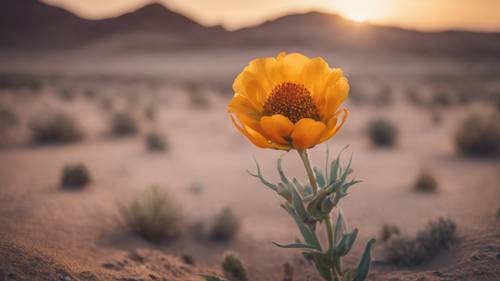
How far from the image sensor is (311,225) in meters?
1.98

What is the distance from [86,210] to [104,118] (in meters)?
9.33

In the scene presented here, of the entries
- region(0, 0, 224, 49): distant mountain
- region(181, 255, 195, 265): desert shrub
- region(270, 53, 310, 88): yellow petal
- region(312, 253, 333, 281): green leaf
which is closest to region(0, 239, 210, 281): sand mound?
region(181, 255, 195, 265): desert shrub

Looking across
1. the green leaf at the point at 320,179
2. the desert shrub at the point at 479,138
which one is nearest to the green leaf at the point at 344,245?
the green leaf at the point at 320,179

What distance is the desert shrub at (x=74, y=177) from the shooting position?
5.47m

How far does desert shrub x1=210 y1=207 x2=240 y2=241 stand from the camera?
453cm

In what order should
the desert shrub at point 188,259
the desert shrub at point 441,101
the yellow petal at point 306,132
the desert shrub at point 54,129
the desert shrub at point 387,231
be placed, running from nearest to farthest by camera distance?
the yellow petal at point 306,132 < the desert shrub at point 188,259 < the desert shrub at point 387,231 < the desert shrub at point 54,129 < the desert shrub at point 441,101

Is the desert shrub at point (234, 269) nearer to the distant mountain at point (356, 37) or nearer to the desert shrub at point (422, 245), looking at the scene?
the desert shrub at point (422, 245)

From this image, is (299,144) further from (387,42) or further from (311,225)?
(387,42)

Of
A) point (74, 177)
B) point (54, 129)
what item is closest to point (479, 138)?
point (74, 177)

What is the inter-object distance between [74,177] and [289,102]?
4614 millimetres

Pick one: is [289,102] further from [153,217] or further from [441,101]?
[441,101]

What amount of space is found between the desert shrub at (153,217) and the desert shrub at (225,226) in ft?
1.42

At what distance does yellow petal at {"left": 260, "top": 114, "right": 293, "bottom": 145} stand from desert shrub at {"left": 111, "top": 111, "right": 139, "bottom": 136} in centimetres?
945

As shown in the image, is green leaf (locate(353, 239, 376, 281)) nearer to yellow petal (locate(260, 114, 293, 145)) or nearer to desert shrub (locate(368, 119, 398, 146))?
yellow petal (locate(260, 114, 293, 145))
